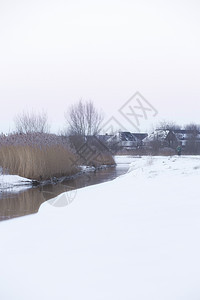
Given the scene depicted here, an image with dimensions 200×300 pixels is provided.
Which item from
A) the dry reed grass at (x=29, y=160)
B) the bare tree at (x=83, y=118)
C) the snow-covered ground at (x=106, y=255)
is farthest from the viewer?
the bare tree at (x=83, y=118)

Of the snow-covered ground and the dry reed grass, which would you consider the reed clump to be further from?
the snow-covered ground

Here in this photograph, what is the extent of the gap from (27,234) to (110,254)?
0.94m

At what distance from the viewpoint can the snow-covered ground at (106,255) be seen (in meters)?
1.85

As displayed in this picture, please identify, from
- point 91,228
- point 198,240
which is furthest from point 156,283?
point 91,228

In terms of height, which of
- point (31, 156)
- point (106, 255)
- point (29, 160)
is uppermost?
point (31, 156)

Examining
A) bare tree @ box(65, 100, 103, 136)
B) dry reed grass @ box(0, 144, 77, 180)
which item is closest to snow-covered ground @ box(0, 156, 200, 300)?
dry reed grass @ box(0, 144, 77, 180)

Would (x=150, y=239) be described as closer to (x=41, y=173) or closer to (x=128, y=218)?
(x=128, y=218)

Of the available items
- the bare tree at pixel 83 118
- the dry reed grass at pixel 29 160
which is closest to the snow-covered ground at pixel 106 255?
the dry reed grass at pixel 29 160

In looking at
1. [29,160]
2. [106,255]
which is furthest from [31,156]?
[106,255]

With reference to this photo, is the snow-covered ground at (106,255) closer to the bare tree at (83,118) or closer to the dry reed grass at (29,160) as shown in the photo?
the dry reed grass at (29,160)

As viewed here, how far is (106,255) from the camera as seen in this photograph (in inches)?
87.7

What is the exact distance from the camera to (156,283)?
185 centimetres

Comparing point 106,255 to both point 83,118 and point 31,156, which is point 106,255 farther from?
point 83,118

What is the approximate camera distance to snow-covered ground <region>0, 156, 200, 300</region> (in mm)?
1853
